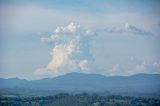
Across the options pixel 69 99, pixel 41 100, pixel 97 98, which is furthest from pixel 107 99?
pixel 41 100

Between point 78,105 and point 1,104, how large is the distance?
628 inches

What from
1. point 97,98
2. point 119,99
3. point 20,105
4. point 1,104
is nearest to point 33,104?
point 20,105

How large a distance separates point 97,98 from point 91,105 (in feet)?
33.3

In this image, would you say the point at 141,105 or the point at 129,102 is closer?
the point at 141,105

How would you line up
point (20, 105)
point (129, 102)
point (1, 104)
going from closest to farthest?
1. point (1, 104)
2. point (20, 105)
3. point (129, 102)

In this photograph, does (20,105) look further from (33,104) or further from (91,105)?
(91,105)

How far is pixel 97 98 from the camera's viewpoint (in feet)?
310

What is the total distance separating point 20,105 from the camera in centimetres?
8712

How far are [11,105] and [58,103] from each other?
10.7 metres

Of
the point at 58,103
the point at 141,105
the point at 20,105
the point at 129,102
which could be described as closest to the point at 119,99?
the point at 129,102

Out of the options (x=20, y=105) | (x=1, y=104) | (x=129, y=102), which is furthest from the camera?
(x=129, y=102)

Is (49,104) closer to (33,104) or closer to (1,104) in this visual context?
(33,104)

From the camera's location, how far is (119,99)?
9819 cm

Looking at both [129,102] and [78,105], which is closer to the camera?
[78,105]
